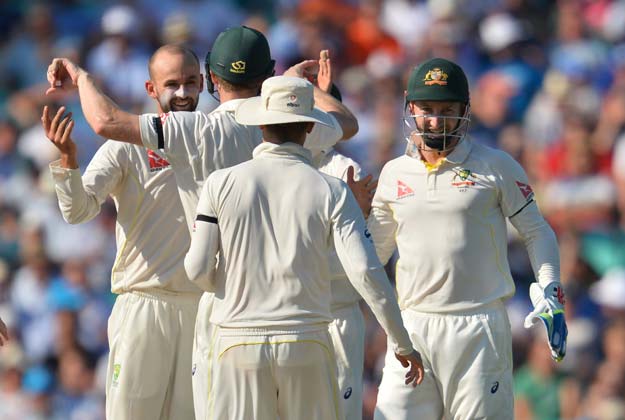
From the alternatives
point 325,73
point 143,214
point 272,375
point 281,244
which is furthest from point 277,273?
point 325,73

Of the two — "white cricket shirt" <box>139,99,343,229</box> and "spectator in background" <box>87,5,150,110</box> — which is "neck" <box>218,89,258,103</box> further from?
"spectator in background" <box>87,5,150,110</box>

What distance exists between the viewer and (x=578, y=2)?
44.0ft

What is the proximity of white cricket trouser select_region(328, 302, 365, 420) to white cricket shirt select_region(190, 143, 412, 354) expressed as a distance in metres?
1.98

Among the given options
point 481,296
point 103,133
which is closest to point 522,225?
point 481,296

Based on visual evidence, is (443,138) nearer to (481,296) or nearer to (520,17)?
(481,296)

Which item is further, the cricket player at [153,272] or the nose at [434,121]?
the cricket player at [153,272]

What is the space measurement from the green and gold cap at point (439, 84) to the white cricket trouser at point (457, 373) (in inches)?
41.5

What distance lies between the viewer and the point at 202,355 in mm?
6621

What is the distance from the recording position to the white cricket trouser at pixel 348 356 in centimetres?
810

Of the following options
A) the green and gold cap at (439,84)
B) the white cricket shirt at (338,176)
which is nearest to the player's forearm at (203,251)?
the green and gold cap at (439,84)

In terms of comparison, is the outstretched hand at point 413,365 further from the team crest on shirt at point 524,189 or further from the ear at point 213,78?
the ear at point 213,78

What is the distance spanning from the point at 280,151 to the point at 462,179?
1.22 metres

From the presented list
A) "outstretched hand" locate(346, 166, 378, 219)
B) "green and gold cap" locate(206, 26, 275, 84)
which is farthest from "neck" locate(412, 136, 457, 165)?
"green and gold cap" locate(206, 26, 275, 84)

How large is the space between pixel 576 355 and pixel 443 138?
13.2 feet
